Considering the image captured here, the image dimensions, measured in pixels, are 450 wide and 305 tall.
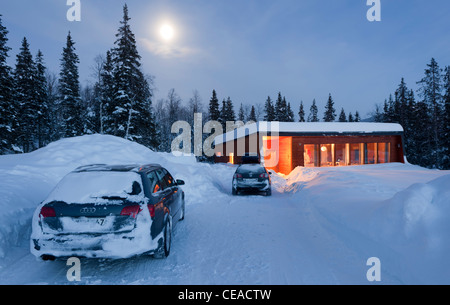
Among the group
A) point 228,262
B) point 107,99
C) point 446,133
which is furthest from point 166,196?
point 446,133

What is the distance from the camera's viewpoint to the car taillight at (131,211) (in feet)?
12.0

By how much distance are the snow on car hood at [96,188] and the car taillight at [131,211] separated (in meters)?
0.12

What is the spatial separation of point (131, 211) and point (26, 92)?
1670 inches

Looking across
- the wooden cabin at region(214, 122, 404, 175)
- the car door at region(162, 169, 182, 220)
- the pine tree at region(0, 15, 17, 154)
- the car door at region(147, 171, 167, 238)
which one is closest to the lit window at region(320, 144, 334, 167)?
the wooden cabin at region(214, 122, 404, 175)

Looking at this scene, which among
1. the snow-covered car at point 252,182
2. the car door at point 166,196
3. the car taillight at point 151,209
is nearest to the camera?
the car taillight at point 151,209

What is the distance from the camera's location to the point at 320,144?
22.4m

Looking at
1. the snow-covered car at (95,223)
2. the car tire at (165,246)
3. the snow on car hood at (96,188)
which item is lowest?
the car tire at (165,246)

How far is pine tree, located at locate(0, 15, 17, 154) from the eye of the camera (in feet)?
77.6

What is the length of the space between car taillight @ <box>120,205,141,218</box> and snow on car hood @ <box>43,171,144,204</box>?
0.38 ft

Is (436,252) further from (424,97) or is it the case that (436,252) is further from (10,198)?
(424,97)

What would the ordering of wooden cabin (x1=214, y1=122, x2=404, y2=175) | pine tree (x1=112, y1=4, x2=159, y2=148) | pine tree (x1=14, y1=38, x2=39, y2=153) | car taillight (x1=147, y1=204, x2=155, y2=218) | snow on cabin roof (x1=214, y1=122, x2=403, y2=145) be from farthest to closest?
pine tree (x1=14, y1=38, x2=39, y2=153) → pine tree (x1=112, y1=4, x2=159, y2=148) → wooden cabin (x1=214, y1=122, x2=404, y2=175) → snow on cabin roof (x1=214, y1=122, x2=403, y2=145) → car taillight (x1=147, y1=204, x2=155, y2=218)

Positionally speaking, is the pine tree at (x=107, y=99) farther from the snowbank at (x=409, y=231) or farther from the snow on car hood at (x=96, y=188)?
the snowbank at (x=409, y=231)

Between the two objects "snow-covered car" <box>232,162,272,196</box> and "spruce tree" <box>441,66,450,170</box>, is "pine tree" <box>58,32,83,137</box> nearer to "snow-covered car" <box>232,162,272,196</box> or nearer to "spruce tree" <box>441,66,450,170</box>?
"snow-covered car" <box>232,162,272,196</box>

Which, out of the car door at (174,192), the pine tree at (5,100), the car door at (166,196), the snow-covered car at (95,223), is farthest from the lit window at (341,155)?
the pine tree at (5,100)
